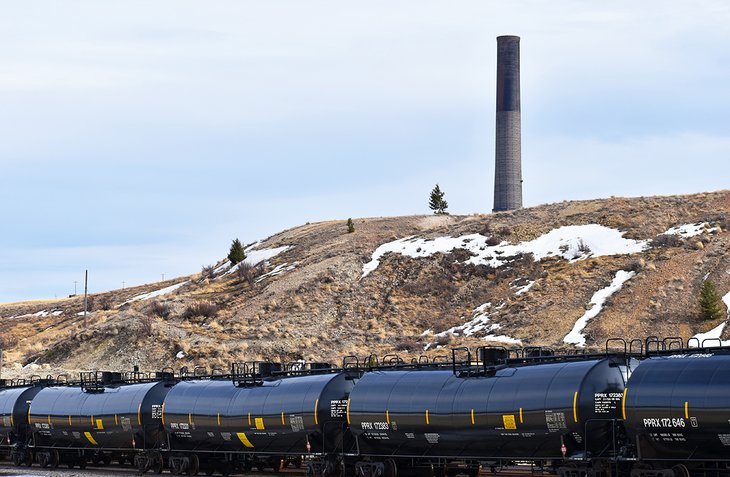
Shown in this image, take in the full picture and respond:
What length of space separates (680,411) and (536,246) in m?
80.4

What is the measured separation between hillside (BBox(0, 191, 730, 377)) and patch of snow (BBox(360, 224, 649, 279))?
0.66 ft

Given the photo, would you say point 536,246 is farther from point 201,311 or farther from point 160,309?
point 160,309

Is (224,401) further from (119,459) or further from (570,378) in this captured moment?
(570,378)

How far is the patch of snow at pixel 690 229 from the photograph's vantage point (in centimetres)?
9606

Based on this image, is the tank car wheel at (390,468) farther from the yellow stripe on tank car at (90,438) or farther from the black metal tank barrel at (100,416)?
the yellow stripe on tank car at (90,438)

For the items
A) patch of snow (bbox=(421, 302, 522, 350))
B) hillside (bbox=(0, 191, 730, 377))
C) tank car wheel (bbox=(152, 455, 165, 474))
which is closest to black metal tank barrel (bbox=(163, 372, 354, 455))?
tank car wheel (bbox=(152, 455, 165, 474))

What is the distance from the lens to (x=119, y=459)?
47.2 m

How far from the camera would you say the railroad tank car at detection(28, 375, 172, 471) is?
42719 millimetres

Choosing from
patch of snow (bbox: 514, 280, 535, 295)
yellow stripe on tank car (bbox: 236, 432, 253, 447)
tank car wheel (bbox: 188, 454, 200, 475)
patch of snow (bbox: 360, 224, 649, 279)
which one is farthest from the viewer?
patch of snow (bbox: 360, 224, 649, 279)

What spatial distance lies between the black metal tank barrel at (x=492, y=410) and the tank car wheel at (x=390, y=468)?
302mm

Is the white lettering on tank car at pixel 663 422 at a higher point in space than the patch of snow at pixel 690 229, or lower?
lower

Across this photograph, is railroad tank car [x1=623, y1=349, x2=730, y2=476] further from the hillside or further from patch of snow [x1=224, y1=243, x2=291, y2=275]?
patch of snow [x1=224, y1=243, x2=291, y2=275]

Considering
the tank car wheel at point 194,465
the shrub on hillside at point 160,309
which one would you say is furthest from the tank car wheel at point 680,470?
the shrub on hillside at point 160,309

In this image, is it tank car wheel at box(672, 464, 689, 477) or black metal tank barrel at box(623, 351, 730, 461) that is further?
tank car wheel at box(672, 464, 689, 477)
